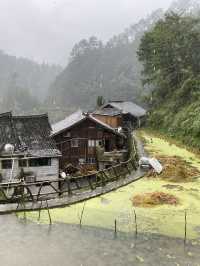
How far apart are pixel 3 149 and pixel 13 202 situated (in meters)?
18.9

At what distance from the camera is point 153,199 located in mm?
20828

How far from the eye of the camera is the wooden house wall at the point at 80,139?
1770 inches

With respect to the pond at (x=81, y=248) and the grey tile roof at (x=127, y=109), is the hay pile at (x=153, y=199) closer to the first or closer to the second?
the pond at (x=81, y=248)

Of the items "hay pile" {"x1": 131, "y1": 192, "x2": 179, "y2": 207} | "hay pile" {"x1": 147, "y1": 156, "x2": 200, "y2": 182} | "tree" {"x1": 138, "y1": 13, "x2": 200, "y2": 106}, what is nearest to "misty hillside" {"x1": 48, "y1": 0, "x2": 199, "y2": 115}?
"tree" {"x1": 138, "y1": 13, "x2": 200, "y2": 106}

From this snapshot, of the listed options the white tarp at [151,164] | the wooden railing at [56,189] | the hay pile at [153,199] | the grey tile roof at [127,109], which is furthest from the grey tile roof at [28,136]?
the grey tile roof at [127,109]

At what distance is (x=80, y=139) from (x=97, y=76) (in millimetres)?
111102

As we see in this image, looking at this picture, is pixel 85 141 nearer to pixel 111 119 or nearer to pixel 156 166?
pixel 111 119

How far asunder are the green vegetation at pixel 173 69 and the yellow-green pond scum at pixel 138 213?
26415 millimetres

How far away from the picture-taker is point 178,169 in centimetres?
2711

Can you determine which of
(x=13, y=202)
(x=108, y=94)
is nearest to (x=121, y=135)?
(x=13, y=202)

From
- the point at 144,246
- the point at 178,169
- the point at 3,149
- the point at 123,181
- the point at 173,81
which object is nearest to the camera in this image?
the point at 144,246

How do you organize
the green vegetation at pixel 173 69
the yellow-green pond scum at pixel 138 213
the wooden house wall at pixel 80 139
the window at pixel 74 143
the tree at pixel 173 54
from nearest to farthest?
1. the yellow-green pond scum at pixel 138 213
2. the wooden house wall at pixel 80 139
3. the window at pixel 74 143
4. the green vegetation at pixel 173 69
5. the tree at pixel 173 54

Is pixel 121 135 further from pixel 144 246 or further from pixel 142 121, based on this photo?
pixel 144 246

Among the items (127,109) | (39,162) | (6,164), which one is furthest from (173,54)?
(6,164)
